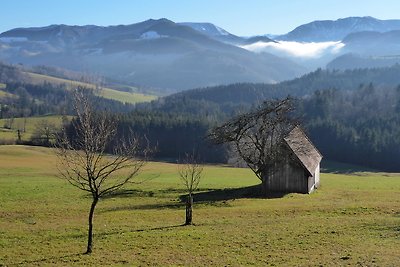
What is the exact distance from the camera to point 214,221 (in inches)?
1332

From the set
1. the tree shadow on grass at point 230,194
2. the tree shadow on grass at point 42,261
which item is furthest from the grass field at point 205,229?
the tree shadow on grass at point 230,194

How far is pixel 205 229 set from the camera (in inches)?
1209

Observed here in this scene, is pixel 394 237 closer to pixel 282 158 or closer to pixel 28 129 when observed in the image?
pixel 282 158

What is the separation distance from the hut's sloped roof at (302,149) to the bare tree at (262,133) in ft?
5.48

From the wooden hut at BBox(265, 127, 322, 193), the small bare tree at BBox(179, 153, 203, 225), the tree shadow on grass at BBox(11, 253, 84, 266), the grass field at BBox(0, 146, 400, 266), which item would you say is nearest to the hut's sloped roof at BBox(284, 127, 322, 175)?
the wooden hut at BBox(265, 127, 322, 193)

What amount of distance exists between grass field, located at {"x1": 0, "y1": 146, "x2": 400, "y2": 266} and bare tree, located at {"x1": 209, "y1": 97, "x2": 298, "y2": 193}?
404cm

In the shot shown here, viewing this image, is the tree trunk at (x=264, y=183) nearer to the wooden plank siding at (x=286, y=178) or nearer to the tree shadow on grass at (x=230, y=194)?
the tree shadow on grass at (x=230, y=194)

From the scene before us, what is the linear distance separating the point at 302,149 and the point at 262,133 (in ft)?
19.8

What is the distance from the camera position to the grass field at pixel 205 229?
2362cm

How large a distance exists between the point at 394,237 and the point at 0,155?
281ft

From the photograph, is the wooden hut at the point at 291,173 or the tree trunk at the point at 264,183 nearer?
the tree trunk at the point at 264,183

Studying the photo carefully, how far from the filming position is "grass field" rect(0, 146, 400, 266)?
77.5ft

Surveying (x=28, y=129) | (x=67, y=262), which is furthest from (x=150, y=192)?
(x=28, y=129)

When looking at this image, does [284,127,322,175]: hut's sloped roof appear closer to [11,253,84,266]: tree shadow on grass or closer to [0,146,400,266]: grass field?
[0,146,400,266]: grass field
